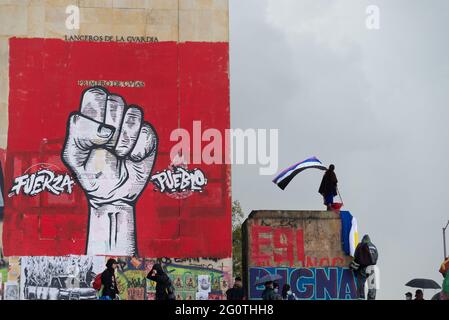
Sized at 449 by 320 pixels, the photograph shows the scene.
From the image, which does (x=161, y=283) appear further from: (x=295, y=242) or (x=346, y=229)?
(x=346, y=229)

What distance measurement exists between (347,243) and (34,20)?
13852 millimetres

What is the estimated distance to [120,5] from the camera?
33.9 metres

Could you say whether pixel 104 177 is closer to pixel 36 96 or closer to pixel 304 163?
pixel 36 96

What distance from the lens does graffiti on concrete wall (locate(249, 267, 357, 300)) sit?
93.4ft

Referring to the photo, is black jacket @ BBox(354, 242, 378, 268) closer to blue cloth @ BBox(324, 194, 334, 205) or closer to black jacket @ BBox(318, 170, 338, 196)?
blue cloth @ BBox(324, 194, 334, 205)

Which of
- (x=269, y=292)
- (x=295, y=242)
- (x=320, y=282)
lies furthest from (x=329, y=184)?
(x=269, y=292)

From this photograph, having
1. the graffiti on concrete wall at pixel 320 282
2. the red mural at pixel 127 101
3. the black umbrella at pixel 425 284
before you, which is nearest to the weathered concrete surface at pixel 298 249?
the graffiti on concrete wall at pixel 320 282

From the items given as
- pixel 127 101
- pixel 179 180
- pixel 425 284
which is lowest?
pixel 425 284

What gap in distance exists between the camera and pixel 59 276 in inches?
1280

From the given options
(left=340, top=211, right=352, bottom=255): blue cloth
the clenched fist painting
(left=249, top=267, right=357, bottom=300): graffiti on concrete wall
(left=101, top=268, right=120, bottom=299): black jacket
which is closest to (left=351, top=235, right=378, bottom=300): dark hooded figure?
(left=249, top=267, right=357, bottom=300): graffiti on concrete wall

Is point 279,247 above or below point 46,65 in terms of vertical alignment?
below

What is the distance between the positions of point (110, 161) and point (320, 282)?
9145 mm

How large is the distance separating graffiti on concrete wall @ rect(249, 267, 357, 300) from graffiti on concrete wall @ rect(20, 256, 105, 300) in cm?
742
